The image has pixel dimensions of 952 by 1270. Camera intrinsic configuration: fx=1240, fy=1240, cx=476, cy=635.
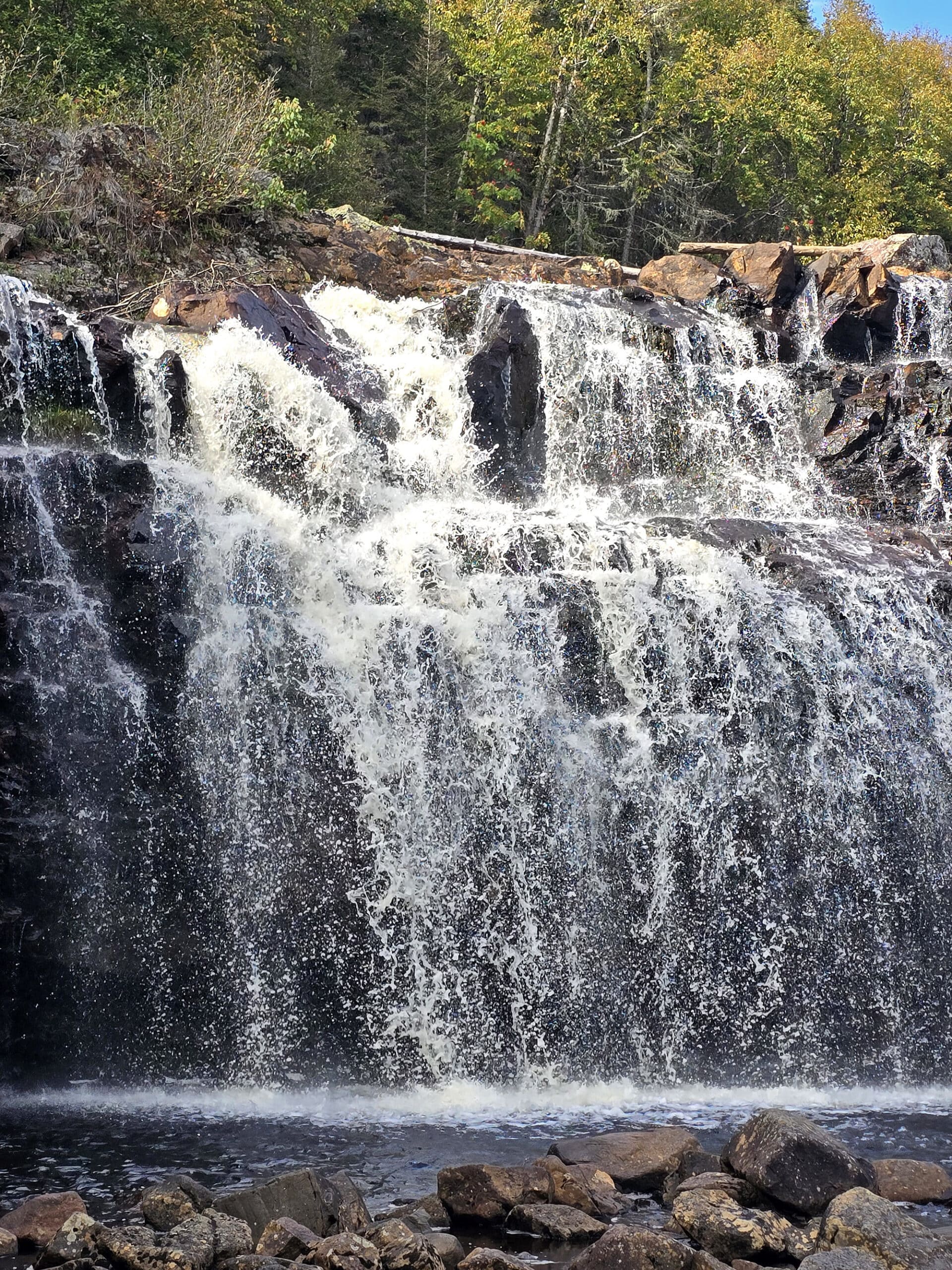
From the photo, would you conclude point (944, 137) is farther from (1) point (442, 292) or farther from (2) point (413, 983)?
(2) point (413, 983)

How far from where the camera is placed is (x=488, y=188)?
25.8 meters

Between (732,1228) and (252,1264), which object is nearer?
(252,1264)

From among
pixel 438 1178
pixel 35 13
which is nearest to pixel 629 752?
pixel 438 1178

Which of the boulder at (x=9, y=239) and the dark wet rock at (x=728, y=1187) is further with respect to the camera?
the boulder at (x=9, y=239)

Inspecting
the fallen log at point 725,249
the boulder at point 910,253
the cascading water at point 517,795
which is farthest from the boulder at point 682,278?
the cascading water at point 517,795

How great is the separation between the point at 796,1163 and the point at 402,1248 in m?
2.31

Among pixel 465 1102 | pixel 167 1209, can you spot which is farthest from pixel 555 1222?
pixel 465 1102

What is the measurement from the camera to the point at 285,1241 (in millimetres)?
5754

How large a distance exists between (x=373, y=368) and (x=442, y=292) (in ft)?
12.9

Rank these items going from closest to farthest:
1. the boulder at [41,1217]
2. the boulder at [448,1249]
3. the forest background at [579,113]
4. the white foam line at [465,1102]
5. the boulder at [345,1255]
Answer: the boulder at [345,1255], the boulder at [448,1249], the boulder at [41,1217], the white foam line at [465,1102], the forest background at [579,113]

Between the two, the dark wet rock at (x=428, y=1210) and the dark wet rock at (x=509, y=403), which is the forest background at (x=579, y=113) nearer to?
the dark wet rock at (x=509, y=403)

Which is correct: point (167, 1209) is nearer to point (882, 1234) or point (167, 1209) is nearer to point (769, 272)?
point (882, 1234)

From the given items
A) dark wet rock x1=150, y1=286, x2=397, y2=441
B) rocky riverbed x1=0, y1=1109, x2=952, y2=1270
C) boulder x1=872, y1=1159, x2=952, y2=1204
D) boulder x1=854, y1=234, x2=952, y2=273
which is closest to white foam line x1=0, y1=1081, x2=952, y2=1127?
rocky riverbed x1=0, y1=1109, x2=952, y2=1270

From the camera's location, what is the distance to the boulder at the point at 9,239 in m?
14.4
